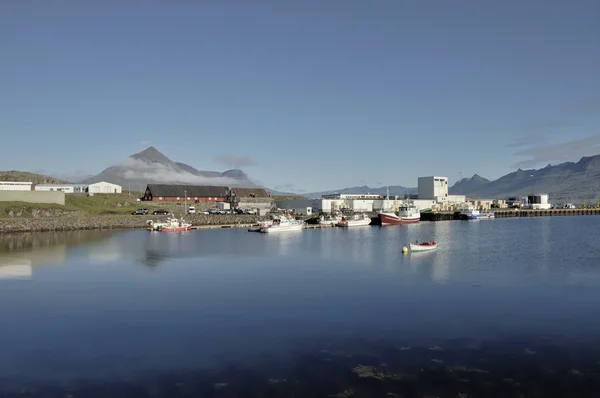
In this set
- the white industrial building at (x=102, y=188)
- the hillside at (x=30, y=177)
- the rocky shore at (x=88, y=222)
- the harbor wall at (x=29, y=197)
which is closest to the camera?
the rocky shore at (x=88, y=222)

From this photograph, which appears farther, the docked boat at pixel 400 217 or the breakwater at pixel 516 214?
the breakwater at pixel 516 214

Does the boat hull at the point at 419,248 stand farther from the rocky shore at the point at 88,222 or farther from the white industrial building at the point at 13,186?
the white industrial building at the point at 13,186

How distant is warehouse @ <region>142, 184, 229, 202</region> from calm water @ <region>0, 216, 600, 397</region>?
3322 inches

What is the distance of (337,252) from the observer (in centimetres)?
4625

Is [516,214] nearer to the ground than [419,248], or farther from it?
farther from it

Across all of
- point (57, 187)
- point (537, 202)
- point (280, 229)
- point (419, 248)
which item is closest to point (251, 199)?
point (57, 187)

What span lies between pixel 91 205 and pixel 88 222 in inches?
656

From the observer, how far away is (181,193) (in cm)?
12525

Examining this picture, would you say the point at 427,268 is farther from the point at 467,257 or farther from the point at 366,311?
the point at 366,311

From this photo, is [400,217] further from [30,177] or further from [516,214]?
[30,177]

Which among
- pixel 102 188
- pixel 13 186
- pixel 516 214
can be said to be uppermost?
pixel 102 188

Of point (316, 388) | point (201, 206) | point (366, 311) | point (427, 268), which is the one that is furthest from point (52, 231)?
point (316, 388)

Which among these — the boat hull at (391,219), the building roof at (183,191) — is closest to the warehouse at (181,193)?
Answer: the building roof at (183,191)

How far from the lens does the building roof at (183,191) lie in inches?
4786
